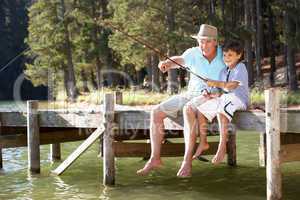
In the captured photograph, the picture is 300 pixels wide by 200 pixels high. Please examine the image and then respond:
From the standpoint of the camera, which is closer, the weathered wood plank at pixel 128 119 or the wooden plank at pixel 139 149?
the weathered wood plank at pixel 128 119

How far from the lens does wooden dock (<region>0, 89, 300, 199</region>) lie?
28.0ft

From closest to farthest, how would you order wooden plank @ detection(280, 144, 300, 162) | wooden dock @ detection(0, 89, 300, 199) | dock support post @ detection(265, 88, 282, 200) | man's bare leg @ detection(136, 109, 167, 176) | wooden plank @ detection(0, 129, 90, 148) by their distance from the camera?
dock support post @ detection(265, 88, 282, 200) → wooden dock @ detection(0, 89, 300, 199) → man's bare leg @ detection(136, 109, 167, 176) → wooden plank @ detection(280, 144, 300, 162) → wooden plank @ detection(0, 129, 90, 148)

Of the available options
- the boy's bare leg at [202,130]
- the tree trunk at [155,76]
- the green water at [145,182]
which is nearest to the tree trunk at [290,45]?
the tree trunk at [155,76]

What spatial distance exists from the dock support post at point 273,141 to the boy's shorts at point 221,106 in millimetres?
494

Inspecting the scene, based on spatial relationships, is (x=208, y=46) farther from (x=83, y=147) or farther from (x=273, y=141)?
(x=83, y=147)

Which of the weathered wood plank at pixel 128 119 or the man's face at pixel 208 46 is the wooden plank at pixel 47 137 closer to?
the weathered wood plank at pixel 128 119

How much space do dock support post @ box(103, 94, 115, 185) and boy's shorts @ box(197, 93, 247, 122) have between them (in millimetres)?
2371

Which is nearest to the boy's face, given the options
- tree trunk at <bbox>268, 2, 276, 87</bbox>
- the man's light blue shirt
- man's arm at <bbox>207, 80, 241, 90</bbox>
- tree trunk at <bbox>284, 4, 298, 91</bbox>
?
the man's light blue shirt

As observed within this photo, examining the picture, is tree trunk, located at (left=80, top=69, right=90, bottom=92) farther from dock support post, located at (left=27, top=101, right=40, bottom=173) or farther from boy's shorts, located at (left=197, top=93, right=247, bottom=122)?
boy's shorts, located at (left=197, top=93, right=247, bottom=122)

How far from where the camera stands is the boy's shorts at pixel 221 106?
8.43m

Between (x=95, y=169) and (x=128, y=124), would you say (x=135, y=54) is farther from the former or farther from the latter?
(x=128, y=124)

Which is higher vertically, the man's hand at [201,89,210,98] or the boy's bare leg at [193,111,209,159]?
the man's hand at [201,89,210,98]

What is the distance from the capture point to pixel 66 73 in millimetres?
46281

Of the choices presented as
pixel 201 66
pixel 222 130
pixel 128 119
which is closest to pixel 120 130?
pixel 128 119
